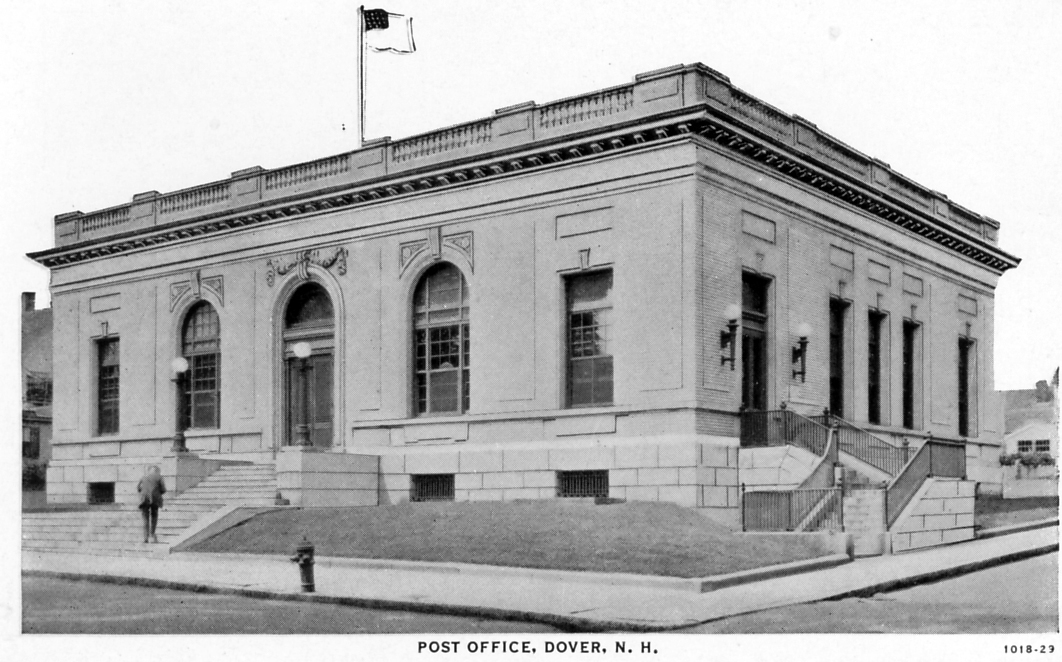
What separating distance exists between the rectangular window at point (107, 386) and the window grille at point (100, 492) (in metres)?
2.00

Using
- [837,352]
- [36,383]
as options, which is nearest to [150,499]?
[837,352]

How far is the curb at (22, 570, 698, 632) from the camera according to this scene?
572 inches

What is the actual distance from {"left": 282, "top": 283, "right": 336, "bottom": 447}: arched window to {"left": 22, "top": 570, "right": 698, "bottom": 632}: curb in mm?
11369

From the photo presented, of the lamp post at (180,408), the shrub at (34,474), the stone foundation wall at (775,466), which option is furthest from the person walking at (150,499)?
the shrub at (34,474)

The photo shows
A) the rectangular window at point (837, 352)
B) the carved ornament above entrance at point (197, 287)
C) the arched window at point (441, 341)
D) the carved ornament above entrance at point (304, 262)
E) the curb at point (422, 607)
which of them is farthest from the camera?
the carved ornament above entrance at point (197, 287)

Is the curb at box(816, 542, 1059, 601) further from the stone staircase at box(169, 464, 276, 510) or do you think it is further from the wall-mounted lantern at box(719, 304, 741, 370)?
the stone staircase at box(169, 464, 276, 510)

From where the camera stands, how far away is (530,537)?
68.4 feet

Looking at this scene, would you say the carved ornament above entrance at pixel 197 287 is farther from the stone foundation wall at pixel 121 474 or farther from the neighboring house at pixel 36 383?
the neighboring house at pixel 36 383

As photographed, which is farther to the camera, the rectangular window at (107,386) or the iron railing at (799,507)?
→ the rectangular window at (107,386)

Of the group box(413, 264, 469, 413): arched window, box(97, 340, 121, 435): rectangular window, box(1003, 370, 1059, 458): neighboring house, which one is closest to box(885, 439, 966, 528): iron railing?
box(413, 264, 469, 413): arched window

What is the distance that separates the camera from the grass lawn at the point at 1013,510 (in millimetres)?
27062

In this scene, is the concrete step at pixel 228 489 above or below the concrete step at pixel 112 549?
above

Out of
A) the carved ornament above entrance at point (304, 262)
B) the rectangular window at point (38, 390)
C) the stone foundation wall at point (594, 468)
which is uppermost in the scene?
the carved ornament above entrance at point (304, 262)

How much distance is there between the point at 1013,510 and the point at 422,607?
1834 centimetres
